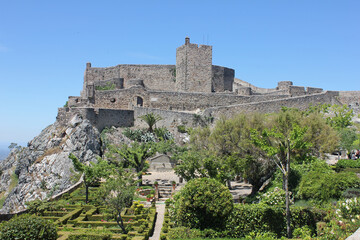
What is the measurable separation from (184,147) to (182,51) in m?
13.4

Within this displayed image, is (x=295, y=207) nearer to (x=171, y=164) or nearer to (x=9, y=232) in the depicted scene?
(x=9, y=232)

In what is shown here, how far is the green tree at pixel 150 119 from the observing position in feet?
115

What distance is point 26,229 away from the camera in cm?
1045

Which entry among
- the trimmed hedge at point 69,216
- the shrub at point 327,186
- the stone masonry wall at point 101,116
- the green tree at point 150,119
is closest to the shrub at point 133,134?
the green tree at point 150,119

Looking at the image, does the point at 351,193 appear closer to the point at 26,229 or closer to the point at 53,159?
the point at 26,229

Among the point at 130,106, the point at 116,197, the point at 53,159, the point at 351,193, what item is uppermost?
the point at 130,106

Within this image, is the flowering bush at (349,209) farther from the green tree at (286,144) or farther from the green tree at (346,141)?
the green tree at (346,141)

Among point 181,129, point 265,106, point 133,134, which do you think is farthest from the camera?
point 265,106

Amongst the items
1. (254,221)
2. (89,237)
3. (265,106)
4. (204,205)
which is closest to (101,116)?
(265,106)

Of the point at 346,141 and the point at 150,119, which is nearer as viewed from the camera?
the point at 346,141

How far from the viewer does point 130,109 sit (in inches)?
1470

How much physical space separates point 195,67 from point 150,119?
30.3ft

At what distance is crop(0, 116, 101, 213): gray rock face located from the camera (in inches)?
1194

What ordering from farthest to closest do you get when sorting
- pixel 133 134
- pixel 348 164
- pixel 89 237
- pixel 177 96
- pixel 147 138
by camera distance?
pixel 177 96 → pixel 133 134 → pixel 147 138 → pixel 348 164 → pixel 89 237
